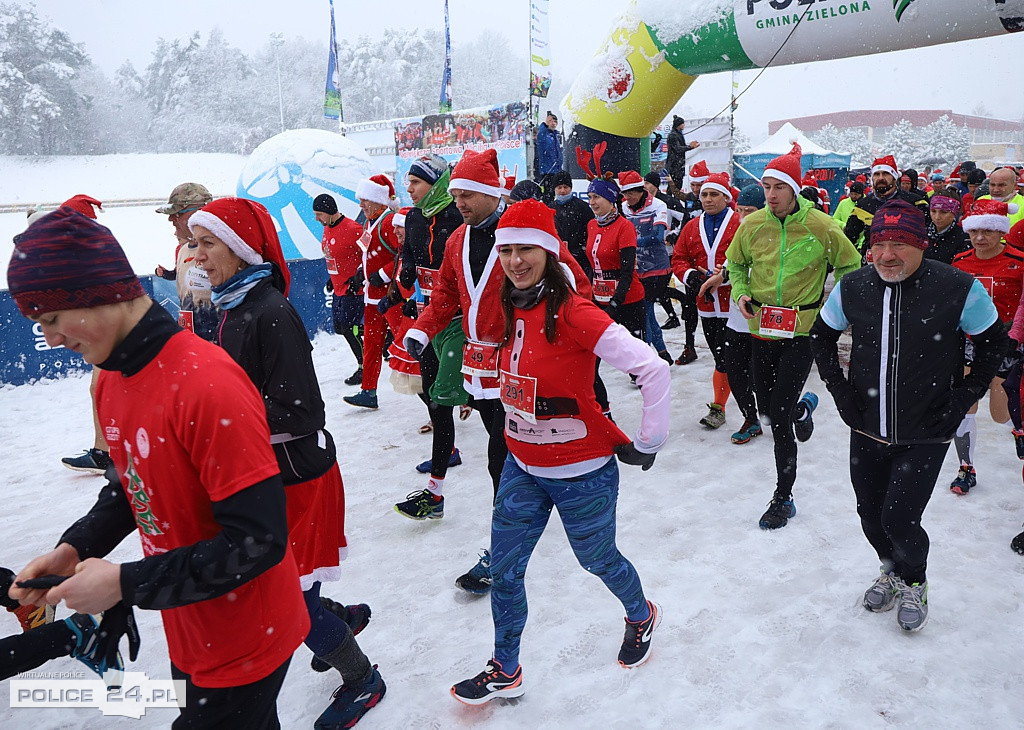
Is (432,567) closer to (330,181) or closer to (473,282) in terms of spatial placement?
(473,282)

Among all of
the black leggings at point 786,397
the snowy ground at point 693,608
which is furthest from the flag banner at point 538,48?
the black leggings at point 786,397

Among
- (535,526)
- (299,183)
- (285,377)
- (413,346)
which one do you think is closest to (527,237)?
(285,377)

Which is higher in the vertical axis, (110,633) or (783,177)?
(783,177)

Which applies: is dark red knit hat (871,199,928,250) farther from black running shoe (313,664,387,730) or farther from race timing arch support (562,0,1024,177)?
race timing arch support (562,0,1024,177)

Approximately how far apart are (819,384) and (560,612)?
16.8ft

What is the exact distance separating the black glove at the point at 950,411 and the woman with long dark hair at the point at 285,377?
263 cm

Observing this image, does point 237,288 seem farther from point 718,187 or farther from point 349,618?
point 718,187

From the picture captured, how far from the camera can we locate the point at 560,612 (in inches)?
140

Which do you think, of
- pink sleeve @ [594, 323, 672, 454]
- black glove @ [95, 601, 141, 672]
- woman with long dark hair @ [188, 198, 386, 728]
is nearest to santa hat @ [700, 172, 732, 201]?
pink sleeve @ [594, 323, 672, 454]

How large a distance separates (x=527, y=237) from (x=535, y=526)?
1172 mm

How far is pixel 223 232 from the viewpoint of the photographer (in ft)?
7.97

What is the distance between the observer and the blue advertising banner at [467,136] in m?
20.3

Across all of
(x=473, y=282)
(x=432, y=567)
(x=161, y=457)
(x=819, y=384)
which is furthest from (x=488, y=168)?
(x=819, y=384)

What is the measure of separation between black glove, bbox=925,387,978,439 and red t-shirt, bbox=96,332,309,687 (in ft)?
9.22
